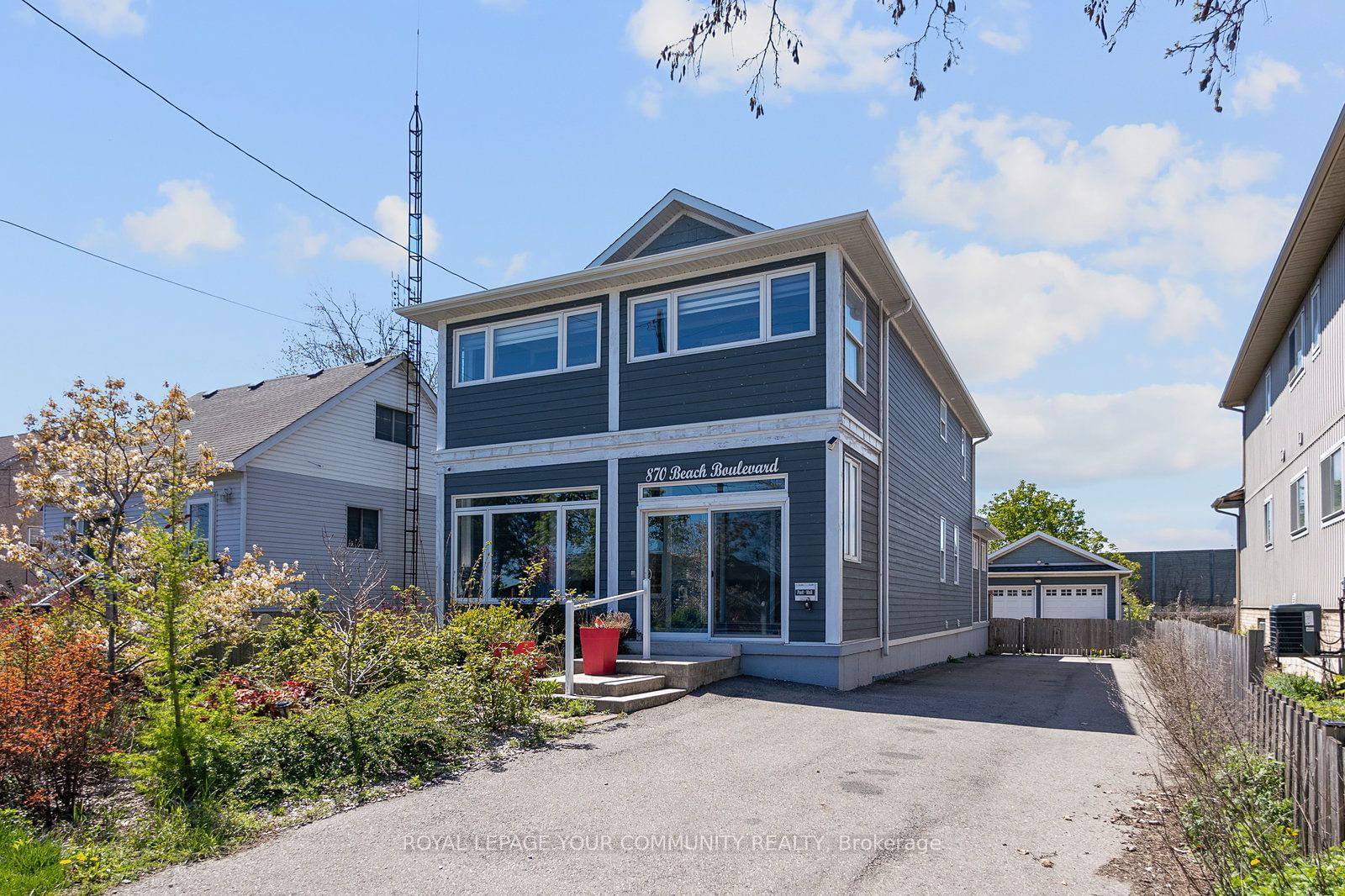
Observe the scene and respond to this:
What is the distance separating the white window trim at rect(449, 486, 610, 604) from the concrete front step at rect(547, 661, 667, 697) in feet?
10.1

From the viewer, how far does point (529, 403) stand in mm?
15344

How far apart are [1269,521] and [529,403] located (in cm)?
1521

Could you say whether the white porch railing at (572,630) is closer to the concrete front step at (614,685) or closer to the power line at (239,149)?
the concrete front step at (614,685)

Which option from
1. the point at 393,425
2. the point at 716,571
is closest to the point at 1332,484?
the point at 716,571

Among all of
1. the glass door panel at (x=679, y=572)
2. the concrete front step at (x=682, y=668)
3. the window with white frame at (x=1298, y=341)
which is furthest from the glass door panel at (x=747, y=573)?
the window with white frame at (x=1298, y=341)

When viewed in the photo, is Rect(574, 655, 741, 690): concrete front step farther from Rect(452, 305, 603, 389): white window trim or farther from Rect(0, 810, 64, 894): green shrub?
Rect(0, 810, 64, 894): green shrub

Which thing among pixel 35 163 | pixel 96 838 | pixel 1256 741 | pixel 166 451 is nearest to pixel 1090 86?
pixel 1256 741

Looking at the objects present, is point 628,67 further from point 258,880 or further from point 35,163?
point 35,163

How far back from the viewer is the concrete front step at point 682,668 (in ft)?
37.7

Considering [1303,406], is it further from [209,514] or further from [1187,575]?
[1187,575]

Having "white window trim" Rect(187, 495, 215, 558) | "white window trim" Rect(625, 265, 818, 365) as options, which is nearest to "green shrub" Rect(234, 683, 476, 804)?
"white window trim" Rect(625, 265, 818, 365)

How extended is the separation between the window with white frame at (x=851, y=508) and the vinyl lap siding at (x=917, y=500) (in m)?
2.19

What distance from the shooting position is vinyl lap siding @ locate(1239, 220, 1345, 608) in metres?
12.8

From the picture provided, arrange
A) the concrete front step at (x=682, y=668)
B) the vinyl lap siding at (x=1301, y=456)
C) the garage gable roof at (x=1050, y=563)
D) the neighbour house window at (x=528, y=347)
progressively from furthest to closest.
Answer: the garage gable roof at (x=1050, y=563) → the neighbour house window at (x=528, y=347) → the vinyl lap siding at (x=1301, y=456) → the concrete front step at (x=682, y=668)
